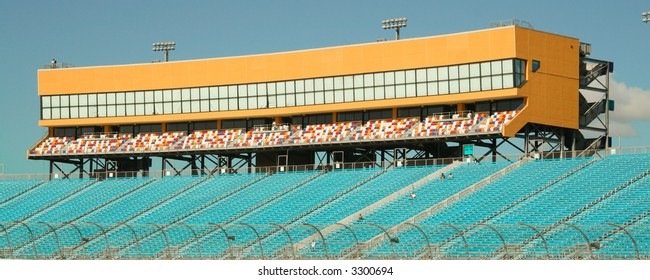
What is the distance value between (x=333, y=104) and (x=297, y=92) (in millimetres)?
2885

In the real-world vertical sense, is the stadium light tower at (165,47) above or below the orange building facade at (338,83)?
above

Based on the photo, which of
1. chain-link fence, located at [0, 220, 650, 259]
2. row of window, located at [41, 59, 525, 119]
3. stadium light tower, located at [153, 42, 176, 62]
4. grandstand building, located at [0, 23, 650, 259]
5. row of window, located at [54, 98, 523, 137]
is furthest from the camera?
stadium light tower, located at [153, 42, 176, 62]

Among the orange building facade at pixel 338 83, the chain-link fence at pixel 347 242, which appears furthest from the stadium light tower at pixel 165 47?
the chain-link fence at pixel 347 242

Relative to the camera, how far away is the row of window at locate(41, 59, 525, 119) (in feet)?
233

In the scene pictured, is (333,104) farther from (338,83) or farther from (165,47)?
(165,47)

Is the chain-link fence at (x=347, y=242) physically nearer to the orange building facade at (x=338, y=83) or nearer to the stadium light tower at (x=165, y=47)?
the orange building facade at (x=338, y=83)

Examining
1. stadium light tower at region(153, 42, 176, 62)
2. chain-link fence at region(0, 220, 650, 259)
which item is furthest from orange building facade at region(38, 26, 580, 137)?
chain-link fence at region(0, 220, 650, 259)

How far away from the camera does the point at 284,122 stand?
8144cm

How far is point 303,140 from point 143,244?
2318 centimetres

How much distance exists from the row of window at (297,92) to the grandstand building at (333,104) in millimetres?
75

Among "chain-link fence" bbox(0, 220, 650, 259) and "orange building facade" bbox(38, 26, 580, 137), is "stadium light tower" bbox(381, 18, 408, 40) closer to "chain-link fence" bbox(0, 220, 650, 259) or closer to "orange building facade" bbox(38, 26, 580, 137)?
"orange building facade" bbox(38, 26, 580, 137)

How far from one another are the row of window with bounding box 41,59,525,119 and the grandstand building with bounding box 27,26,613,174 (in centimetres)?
8

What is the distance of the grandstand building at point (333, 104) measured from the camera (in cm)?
7106

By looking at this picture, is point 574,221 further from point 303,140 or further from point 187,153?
point 187,153
